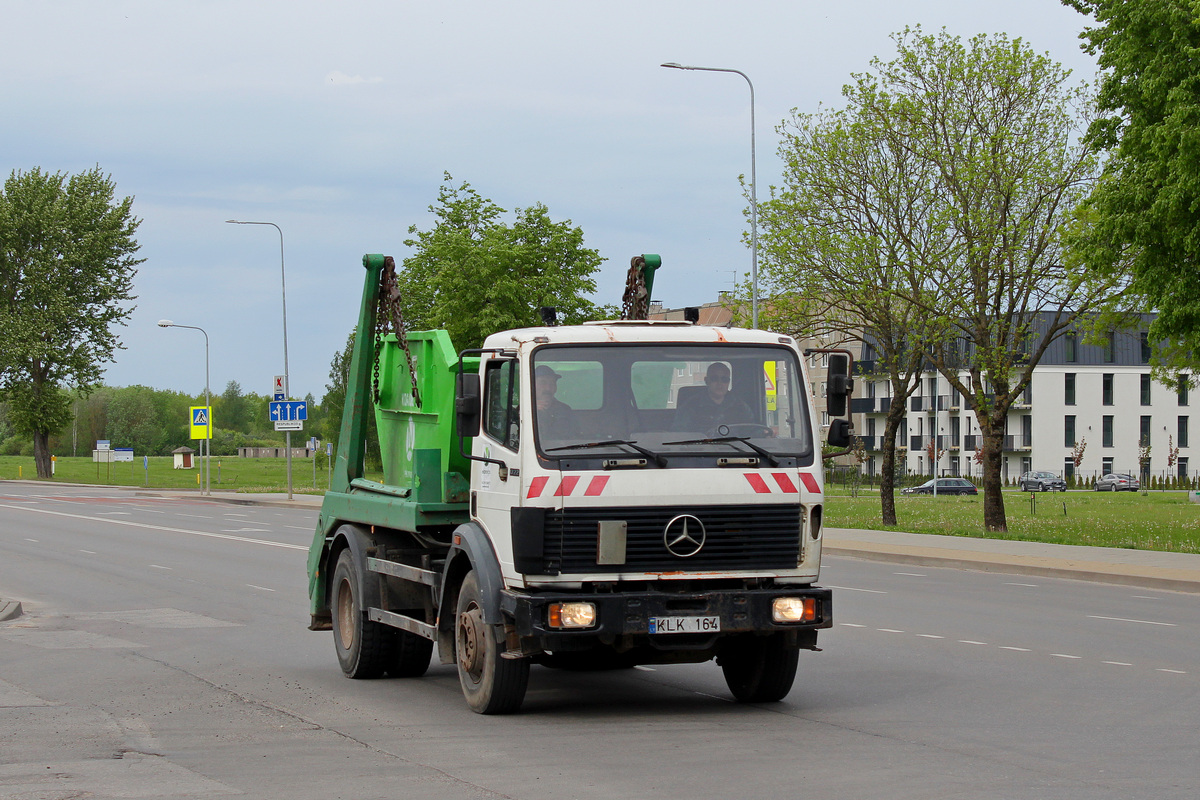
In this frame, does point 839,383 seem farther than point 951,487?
No

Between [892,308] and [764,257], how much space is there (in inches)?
129

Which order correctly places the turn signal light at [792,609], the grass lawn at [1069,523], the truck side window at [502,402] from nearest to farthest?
the turn signal light at [792,609] < the truck side window at [502,402] < the grass lawn at [1069,523]

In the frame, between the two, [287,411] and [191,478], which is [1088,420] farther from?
[287,411]

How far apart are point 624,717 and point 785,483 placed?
1803mm

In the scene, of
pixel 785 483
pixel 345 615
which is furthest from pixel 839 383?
pixel 345 615

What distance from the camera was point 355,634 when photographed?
1077cm

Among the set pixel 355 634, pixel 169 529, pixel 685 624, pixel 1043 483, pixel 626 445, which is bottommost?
pixel 1043 483

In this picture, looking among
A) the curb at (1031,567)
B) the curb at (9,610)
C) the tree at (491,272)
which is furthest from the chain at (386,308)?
the tree at (491,272)

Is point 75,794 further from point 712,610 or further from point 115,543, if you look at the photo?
point 115,543

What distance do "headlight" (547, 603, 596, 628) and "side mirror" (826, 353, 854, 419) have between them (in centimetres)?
195

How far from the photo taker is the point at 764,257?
1328 inches

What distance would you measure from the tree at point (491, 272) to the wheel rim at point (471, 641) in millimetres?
32834

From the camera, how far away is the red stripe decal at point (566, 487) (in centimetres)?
832

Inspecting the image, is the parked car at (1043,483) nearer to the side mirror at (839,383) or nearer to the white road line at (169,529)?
the white road line at (169,529)
